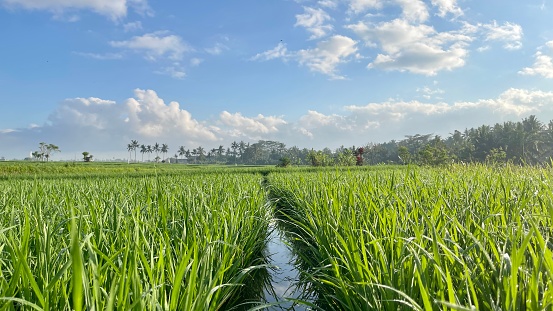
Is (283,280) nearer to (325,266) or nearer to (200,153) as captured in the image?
(325,266)

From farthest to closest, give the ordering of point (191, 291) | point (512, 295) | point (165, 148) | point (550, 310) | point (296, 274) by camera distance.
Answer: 1. point (165, 148)
2. point (296, 274)
3. point (191, 291)
4. point (550, 310)
5. point (512, 295)

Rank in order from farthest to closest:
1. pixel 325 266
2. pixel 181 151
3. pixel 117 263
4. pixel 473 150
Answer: pixel 181 151, pixel 473 150, pixel 117 263, pixel 325 266

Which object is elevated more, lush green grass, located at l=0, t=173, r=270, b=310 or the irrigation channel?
lush green grass, located at l=0, t=173, r=270, b=310

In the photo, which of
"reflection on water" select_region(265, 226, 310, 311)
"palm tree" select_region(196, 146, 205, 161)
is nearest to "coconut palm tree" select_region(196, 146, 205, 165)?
"palm tree" select_region(196, 146, 205, 161)

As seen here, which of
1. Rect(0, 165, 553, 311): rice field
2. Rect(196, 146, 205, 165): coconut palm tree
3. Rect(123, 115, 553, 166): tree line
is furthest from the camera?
Rect(196, 146, 205, 165): coconut palm tree

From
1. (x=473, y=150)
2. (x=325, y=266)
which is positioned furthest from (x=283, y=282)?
(x=473, y=150)

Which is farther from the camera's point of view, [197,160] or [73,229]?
[197,160]

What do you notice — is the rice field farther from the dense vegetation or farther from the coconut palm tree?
the coconut palm tree

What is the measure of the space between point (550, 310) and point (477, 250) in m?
0.56

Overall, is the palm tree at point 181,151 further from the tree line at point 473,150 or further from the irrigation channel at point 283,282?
the irrigation channel at point 283,282

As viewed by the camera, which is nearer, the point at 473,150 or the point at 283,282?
the point at 283,282

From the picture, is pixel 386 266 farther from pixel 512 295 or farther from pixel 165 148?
pixel 165 148

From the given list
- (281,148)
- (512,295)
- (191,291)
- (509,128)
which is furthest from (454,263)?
(281,148)

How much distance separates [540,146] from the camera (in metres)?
64.8
